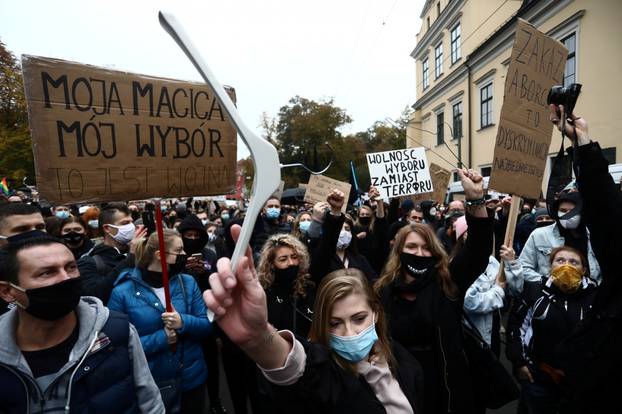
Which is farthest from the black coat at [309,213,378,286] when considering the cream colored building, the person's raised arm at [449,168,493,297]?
the cream colored building

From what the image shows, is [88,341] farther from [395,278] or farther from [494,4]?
[494,4]

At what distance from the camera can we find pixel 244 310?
107 centimetres

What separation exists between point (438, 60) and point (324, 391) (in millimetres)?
28885

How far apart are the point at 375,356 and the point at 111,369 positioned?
1.17 metres

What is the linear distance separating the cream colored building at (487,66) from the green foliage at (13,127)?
17405 mm

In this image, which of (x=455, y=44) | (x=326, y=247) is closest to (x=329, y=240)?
(x=326, y=247)

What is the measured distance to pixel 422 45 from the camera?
29.6m

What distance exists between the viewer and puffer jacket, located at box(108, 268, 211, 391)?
2596mm

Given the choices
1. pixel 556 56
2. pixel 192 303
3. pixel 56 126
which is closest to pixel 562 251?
pixel 556 56

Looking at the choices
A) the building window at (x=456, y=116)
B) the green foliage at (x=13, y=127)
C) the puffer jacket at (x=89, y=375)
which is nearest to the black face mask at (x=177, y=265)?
the puffer jacket at (x=89, y=375)

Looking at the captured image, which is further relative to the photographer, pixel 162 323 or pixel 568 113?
pixel 162 323

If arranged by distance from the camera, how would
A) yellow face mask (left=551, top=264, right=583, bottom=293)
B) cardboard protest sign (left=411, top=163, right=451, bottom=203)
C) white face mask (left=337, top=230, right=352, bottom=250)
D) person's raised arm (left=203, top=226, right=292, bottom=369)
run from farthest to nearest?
cardboard protest sign (left=411, top=163, right=451, bottom=203)
white face mask (left=337, top=230, right=352, bottom=250)
yellow face mask (left=551, top=264, right=583, bottom=293)
person's raised arm (left=203, top=226, right=292, bottom=369)

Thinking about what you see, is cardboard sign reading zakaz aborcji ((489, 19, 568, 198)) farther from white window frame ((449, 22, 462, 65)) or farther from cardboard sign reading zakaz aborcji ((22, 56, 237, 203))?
white window frame ((449, 22, 462, 65))

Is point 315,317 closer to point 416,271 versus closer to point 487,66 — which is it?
point 416,271
